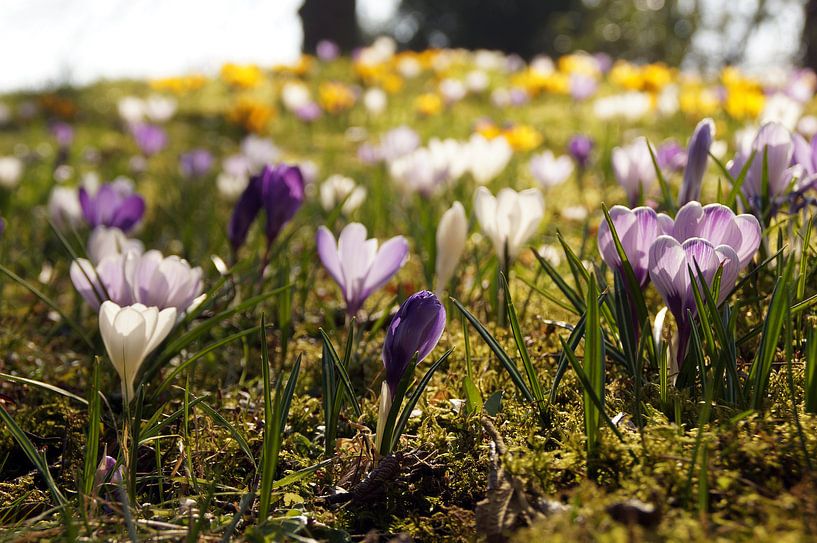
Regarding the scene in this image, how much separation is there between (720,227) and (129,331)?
1.02 metres

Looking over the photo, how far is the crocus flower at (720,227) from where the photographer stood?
1154 millimetres

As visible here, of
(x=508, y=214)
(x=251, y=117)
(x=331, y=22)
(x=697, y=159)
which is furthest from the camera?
(x=331, y=22)

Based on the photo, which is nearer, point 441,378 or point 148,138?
point 441,378

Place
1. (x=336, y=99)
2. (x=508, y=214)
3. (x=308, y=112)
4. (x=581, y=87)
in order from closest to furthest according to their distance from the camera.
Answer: (x=508, y=214), (x=308, y=112), (x=581, y=87), (x=336, y=99)

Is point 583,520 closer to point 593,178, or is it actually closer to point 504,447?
point 504,447

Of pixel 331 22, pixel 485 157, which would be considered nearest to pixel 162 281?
pixel 485 157

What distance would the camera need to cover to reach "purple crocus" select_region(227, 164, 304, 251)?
1.95 m

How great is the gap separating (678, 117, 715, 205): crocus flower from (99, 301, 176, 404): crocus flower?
1.13m

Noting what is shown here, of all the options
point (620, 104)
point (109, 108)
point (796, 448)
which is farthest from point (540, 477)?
point (109, 108)

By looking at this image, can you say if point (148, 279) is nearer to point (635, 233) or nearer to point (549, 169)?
point (635, 233)

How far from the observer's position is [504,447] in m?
1.15

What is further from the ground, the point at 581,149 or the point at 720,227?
the point at 581,149

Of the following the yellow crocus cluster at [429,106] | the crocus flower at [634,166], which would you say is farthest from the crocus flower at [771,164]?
the yellow crocus cluster at [429,106]

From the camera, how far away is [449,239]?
66.9 inches
